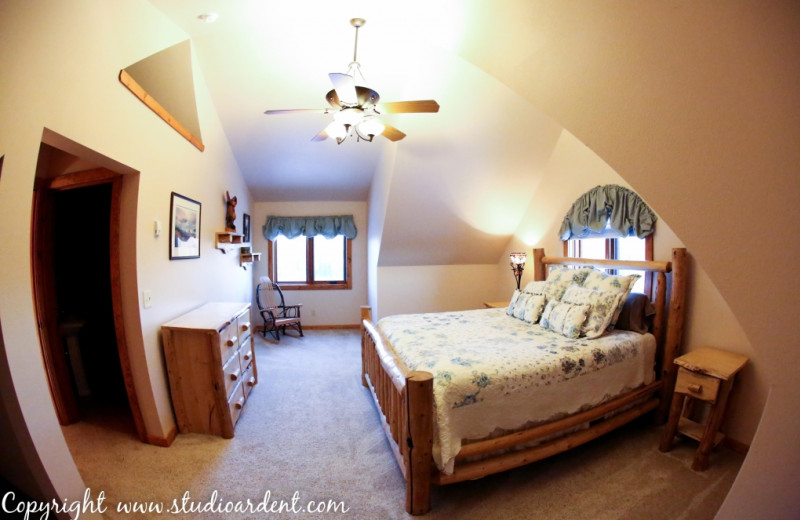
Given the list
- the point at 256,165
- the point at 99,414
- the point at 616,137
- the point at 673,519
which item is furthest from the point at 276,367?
the point at 616,137

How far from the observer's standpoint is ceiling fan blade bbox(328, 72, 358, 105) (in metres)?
1.68

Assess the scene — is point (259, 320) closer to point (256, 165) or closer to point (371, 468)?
point (256, 165)

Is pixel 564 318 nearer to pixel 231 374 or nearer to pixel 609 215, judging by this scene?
pixel 609 215

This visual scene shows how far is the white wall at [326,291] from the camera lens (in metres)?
5.27

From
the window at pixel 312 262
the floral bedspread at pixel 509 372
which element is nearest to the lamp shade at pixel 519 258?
the floral bedspread at pixel 509 372

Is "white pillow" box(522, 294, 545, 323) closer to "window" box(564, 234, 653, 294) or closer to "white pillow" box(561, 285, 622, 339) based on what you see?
"white pillow" box(561, 285, 622, 339)

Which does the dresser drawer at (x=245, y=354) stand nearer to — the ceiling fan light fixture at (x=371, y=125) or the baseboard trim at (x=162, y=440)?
the baseboard trim at (x=162, y=440)

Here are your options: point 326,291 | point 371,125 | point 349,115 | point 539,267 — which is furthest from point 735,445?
point 326,291

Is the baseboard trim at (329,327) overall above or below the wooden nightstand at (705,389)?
below

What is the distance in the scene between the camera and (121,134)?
181cm

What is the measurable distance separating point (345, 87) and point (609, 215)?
261 cm

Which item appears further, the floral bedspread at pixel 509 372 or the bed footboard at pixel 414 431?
the floral bedspread at pixel 509 372

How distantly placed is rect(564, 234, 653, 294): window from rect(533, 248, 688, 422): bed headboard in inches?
5.1

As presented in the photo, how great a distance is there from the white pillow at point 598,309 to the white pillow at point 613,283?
48 mm
